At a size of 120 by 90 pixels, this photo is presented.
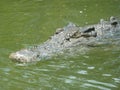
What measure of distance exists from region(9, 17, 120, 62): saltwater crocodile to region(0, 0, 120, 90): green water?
23cm

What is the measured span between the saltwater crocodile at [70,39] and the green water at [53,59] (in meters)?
0.23

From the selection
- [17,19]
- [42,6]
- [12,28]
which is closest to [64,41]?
[12,28]

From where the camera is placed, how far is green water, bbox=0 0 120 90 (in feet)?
24.9

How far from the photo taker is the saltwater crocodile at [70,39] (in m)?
8.62

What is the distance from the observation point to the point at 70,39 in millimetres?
9648

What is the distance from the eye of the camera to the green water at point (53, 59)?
7.58m

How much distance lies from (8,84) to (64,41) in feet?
7.84

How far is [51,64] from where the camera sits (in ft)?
27.9

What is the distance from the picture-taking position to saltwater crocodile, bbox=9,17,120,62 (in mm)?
8623

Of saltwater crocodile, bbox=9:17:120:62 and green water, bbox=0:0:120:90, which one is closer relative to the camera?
green water, bbox=0:0:120:90

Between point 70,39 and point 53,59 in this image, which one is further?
point 70,39

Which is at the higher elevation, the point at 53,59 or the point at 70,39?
the point at 70,39

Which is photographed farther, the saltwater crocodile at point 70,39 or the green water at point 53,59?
the saltwater crocodile at point 70,39

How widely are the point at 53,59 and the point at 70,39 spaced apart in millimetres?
1102
